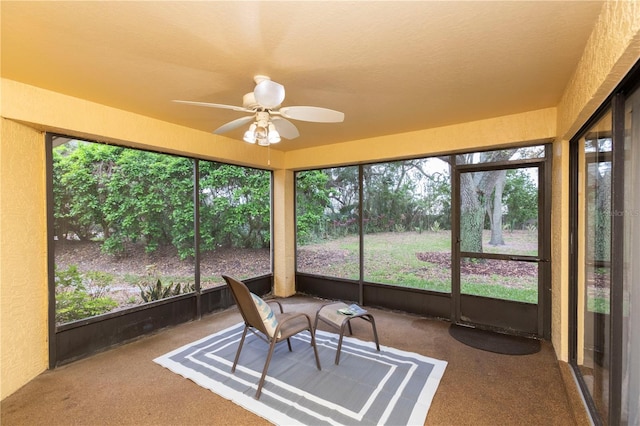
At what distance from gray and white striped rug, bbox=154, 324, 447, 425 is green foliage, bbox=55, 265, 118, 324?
0.89 meters

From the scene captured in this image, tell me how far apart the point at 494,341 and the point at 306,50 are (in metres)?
3.25

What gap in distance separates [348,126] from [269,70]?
148 cm

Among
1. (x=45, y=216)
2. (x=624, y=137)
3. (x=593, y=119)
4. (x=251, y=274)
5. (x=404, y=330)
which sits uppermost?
(x=593, y=119)

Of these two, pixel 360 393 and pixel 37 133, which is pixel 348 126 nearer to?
pixel 360 393

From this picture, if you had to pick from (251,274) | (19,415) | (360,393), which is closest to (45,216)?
(19,415)

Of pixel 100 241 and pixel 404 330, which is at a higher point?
pixel 100 241

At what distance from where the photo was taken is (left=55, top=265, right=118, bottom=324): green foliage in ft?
8.47

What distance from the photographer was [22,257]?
2.26 m

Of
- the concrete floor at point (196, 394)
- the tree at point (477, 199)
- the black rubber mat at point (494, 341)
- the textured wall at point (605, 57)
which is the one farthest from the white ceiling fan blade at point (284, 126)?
Answer: the black rubber mat at point (494, 341)

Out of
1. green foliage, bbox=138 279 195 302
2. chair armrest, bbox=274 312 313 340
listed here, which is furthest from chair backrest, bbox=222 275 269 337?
green foliage, bbox=138 279 195 302

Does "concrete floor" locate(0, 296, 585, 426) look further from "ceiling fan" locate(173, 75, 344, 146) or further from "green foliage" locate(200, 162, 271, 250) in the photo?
"ceiling fan" locate(173, 75, 344, 146)

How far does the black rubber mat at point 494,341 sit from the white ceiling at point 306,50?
2346 millimetres

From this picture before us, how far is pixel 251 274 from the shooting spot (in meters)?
4.48

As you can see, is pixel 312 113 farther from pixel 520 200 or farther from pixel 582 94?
pixel 520 200
